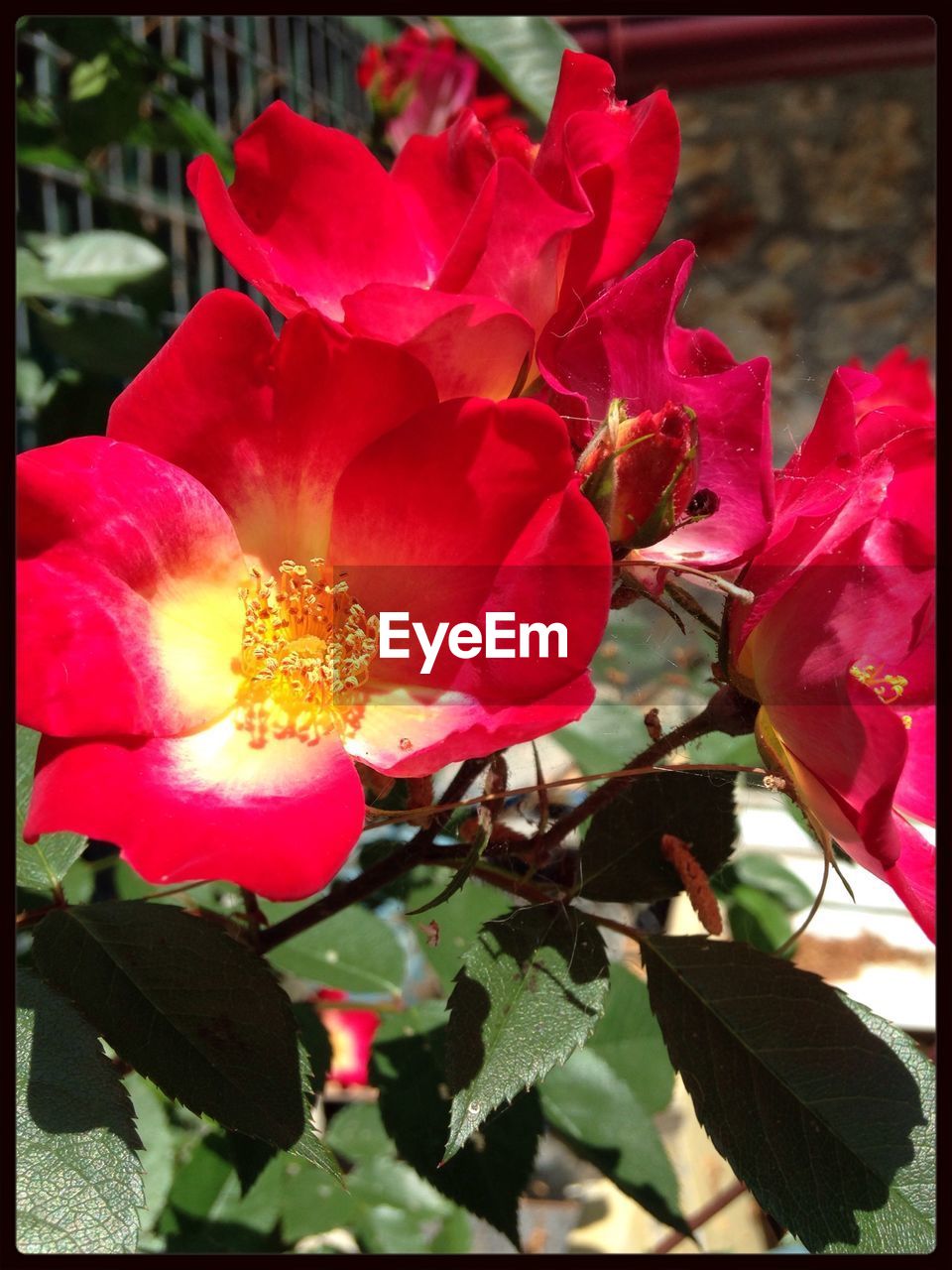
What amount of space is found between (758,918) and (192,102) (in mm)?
1391

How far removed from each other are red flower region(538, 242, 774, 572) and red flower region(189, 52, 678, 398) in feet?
0.07

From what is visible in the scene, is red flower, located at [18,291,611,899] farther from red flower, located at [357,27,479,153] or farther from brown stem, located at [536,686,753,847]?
red flower, located at [357,27,479,153]

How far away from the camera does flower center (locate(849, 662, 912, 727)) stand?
0.40m

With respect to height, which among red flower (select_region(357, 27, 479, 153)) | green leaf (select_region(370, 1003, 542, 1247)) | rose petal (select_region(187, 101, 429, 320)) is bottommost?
green leaf (select_region(370, 1003, 542, 1247))

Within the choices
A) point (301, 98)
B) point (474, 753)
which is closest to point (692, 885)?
point (474, 753)

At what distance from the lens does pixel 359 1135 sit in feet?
2.53

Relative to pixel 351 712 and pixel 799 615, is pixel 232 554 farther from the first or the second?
pixel 799 615

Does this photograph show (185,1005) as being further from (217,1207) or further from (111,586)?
(217,1207)

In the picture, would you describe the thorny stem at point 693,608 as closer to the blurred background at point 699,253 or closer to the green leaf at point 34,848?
the blurred background at point 699,253

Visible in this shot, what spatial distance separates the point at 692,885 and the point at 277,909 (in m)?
0.29

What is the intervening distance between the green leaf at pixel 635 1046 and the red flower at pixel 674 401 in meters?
0.44

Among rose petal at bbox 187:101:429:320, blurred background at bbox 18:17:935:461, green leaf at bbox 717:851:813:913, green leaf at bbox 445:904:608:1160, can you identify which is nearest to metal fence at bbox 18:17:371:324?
blurred background at bbox 18:17:935:461

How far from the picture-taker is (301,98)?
1.98m

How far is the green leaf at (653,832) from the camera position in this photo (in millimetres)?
476
